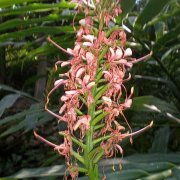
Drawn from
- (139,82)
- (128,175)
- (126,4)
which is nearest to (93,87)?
(128,175)

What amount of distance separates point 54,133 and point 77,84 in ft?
7.21

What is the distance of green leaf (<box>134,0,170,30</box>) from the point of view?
939 mm

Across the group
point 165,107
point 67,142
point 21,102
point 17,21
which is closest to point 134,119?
point 165,107

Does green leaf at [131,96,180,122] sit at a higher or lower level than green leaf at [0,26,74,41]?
lower

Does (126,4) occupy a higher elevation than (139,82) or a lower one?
higher

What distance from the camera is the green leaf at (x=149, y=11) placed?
94 cm

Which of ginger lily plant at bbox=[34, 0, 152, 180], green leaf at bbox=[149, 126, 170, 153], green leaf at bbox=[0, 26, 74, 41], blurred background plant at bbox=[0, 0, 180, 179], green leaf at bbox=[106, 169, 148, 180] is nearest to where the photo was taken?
ginger lily plant at bbox=[34, 0, 152, 180]

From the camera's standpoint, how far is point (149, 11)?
98cm

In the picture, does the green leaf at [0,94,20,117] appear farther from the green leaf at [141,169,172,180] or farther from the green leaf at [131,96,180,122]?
the green leaf at [141,169,172,180]

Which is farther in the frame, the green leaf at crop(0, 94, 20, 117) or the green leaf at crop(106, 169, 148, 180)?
the green leaf at crop(0, 94, 20, 117)

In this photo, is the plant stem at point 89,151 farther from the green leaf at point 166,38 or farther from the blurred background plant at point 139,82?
the green leaf at point 166,38

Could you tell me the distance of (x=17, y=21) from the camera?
3.18ft

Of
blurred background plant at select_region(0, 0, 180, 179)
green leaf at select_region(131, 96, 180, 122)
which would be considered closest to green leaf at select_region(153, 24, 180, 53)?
blurred background plant at select_region(0, 0, 180, 179)

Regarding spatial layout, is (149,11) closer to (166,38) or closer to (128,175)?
(166,38)
